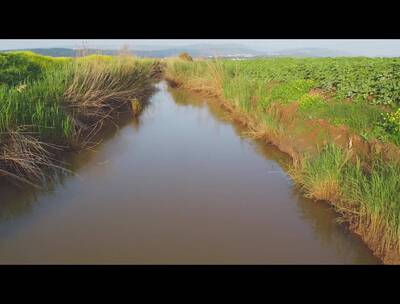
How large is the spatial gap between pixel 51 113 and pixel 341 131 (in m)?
4.73

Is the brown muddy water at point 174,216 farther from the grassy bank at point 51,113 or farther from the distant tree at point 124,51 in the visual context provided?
the distant tree at point 124,51

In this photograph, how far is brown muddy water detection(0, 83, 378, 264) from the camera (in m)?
3.67

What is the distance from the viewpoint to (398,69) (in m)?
7.39

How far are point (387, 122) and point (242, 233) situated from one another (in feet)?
9.29

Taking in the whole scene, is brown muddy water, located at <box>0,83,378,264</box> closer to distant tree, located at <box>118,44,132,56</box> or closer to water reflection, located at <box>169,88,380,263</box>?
water reflection, located at <box>169,88,380,263</box>

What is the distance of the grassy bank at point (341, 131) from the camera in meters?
3.63

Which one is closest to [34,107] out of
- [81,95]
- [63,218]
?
[81,95]

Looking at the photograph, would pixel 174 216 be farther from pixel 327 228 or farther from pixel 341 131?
pixel 341 131

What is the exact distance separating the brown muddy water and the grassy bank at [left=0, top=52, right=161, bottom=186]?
0.38 m

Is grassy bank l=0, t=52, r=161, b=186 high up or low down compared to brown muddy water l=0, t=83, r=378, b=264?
up

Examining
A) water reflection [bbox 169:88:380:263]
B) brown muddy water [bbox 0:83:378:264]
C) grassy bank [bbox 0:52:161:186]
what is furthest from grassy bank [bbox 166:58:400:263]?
grassy bank [bbox 0:52:161:186]

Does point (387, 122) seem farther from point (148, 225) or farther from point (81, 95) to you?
point (81, 95)

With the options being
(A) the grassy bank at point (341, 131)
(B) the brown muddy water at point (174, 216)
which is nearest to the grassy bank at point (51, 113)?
(B) the brown muddy water at point (174, 216)
